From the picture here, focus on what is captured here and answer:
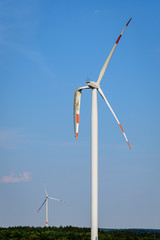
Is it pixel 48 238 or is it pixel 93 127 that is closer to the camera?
pixel 93 127

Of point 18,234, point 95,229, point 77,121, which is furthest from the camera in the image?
point 18,234

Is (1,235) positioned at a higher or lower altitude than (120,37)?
lower

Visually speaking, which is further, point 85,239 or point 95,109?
point 85,239

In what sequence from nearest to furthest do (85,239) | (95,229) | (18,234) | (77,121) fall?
(95,229) → (77,121) → (85,239) → (18,234)

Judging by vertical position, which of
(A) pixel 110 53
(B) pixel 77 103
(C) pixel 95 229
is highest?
(A) pixel 110 53

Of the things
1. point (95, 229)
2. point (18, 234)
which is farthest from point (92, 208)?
point (18, 234)

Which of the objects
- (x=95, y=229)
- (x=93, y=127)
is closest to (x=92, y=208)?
(x=95, y=229)

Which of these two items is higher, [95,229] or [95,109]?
[95,109]

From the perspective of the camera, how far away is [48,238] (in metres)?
52.6

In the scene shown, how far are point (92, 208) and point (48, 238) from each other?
16.2 m

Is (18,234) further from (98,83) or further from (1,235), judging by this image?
(98,83)

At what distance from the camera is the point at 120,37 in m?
44.6

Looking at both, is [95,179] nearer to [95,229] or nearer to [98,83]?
[95,229]

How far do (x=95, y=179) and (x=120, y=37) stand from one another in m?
16.4
